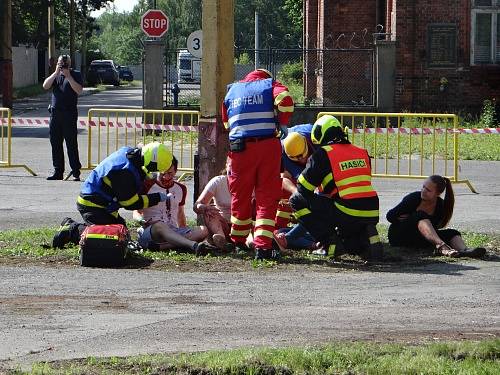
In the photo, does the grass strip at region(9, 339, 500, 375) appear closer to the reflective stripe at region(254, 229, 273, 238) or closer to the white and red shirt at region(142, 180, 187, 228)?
the reflective stripe at region(254, 229, 273, 238)

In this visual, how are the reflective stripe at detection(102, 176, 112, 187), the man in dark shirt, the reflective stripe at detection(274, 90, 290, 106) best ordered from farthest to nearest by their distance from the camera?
the man in dark shirt, the reflective stripe at detection(102, 176, 112, 187), the reflective stripe at detection(274, 90, 290, 106)

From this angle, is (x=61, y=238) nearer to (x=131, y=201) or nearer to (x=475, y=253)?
(x=131, y=201)

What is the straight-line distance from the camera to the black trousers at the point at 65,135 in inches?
750

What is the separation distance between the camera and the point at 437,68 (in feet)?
102

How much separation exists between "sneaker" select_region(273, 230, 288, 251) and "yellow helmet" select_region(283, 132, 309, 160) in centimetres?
87

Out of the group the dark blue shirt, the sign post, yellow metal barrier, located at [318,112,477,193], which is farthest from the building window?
the dark blue shirt

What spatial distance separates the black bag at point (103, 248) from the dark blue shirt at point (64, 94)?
8282mm

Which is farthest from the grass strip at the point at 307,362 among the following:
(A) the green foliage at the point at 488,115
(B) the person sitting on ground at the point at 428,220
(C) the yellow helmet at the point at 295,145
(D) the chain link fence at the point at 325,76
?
(D) the chain link fence at the point at 325,76

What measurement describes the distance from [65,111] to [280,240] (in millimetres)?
7924

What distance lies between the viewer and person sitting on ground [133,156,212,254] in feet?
39.1

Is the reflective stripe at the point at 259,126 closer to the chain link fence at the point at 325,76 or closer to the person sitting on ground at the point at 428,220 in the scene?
the person sitting on ground at the point at 428,220

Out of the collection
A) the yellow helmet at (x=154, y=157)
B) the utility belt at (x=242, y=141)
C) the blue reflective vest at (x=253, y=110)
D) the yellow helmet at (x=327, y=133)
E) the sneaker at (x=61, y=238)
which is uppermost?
the blue reflective vest at (x=253, y=110)

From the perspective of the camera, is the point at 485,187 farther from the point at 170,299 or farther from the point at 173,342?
the point at 173,342

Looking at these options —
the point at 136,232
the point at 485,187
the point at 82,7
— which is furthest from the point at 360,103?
the point at 82,7
